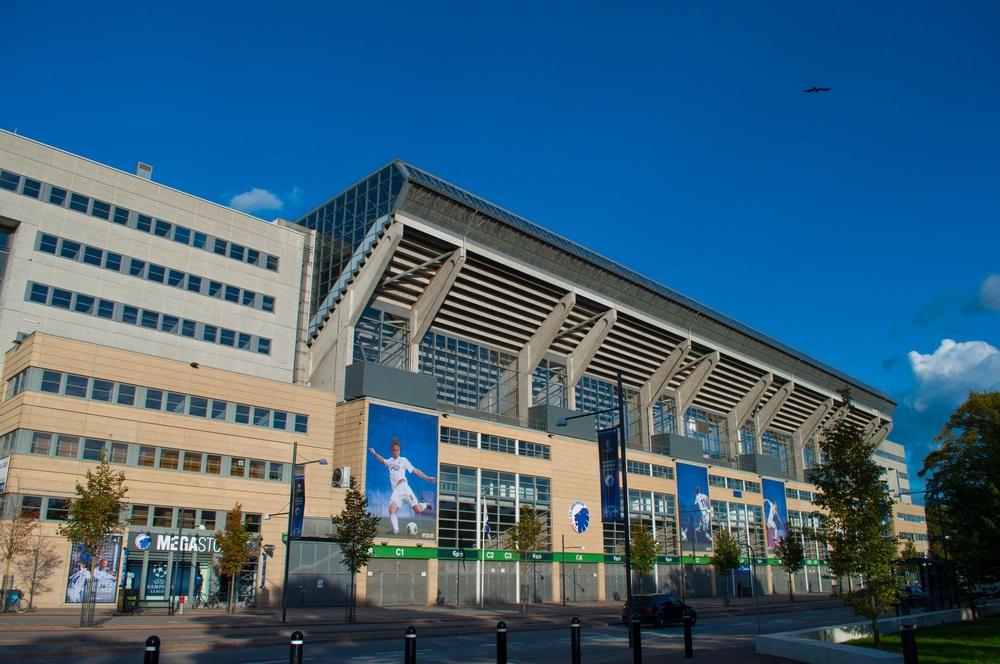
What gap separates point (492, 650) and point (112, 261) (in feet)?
123

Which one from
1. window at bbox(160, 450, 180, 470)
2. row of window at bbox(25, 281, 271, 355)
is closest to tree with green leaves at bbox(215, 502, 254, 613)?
window at bbox(160, 450, 180, 470)

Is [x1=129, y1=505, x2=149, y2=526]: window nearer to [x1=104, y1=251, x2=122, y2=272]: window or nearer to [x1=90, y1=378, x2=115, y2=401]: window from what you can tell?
[x1=90, y1=378, x2=115, y2=401]: window

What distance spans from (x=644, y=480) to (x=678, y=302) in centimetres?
1765

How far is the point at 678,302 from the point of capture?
78.5 m

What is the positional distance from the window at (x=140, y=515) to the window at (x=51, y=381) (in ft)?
24.9

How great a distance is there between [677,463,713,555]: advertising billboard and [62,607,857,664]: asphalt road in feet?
153

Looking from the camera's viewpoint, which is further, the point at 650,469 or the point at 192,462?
the point at 650,469

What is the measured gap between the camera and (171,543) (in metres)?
44.8

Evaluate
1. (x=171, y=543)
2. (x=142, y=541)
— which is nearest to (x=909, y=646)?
(x=142, y=541)

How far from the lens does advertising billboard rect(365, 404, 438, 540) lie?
174 feet

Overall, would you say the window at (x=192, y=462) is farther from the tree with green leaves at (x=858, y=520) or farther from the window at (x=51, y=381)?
the tree with green leaves at (x=858, y=520)

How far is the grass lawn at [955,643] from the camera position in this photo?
1950 cm

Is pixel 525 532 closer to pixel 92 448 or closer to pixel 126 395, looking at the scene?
pixel 126 395

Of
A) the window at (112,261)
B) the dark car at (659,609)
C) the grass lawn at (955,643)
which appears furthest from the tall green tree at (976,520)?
the window at (112,261)
